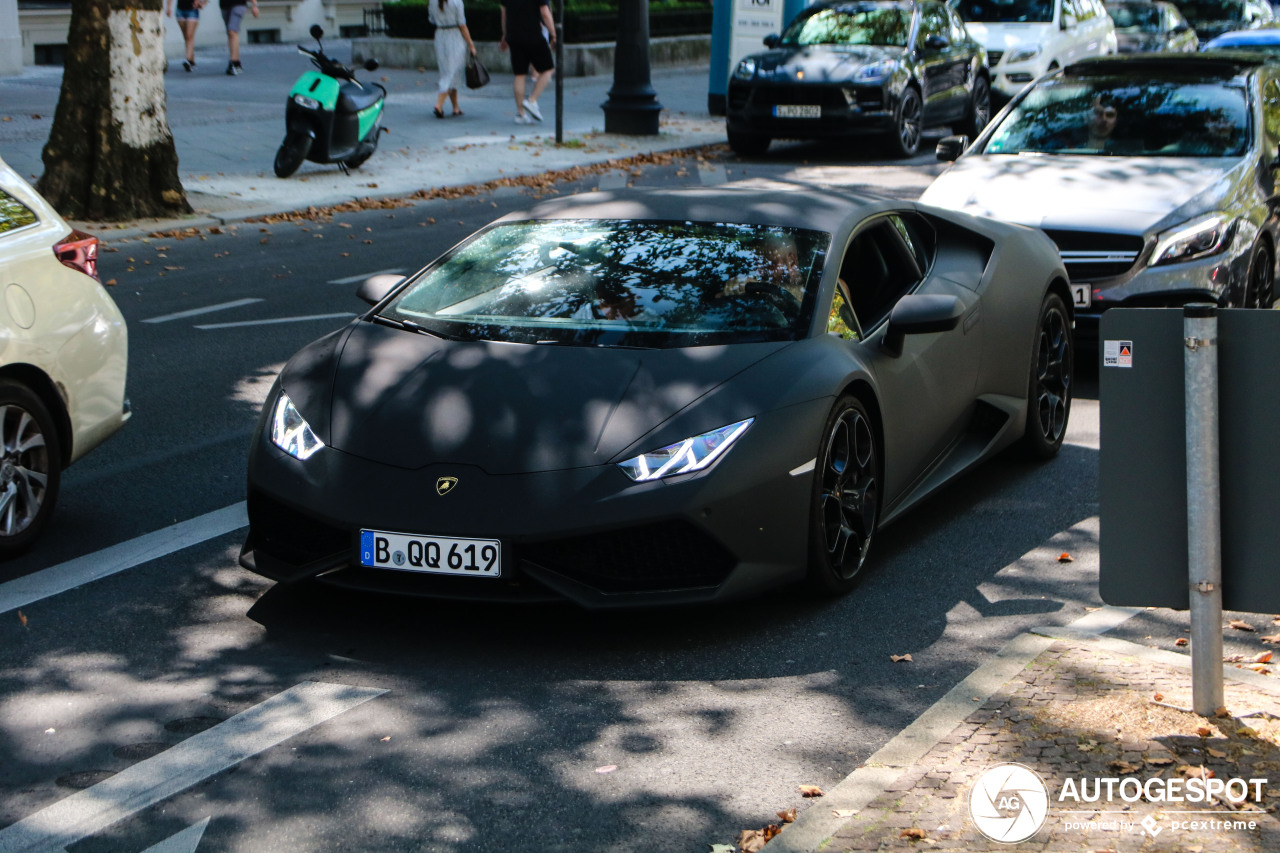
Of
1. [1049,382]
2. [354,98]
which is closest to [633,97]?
[354,98]

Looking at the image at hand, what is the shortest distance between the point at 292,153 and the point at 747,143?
6.24 m

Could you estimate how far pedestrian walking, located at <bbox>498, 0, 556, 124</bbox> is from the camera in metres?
21.9

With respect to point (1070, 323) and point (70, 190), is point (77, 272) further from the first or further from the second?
point (70, 190)

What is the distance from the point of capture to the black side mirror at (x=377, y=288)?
250 inches

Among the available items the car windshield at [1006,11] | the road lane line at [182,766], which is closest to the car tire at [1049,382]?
the road lane line at [182,766]

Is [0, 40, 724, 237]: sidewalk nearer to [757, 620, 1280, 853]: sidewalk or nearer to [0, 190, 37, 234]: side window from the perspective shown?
[0, 190, 37, 234]: side window

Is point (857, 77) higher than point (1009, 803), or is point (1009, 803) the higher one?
point (857, 77)

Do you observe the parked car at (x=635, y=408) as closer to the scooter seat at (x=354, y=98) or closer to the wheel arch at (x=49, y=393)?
the wheel arch at (x=49, y=393)

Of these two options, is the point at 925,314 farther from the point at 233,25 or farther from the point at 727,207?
the point at 233,25

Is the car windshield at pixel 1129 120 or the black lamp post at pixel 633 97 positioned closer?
the car windshield at pixel 1129 120

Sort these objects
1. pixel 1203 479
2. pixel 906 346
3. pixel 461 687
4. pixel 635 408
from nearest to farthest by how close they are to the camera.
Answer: pixel 1203 479, pixel 461 687, pixel 635 408, pixel 906 346

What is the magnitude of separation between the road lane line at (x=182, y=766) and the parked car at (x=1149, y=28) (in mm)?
24749

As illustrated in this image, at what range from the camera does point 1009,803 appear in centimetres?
377

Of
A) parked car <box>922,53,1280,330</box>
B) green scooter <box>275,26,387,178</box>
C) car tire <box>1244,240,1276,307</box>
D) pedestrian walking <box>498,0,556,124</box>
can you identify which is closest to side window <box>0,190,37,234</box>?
parked car <box>922,53,1280,330</box>
